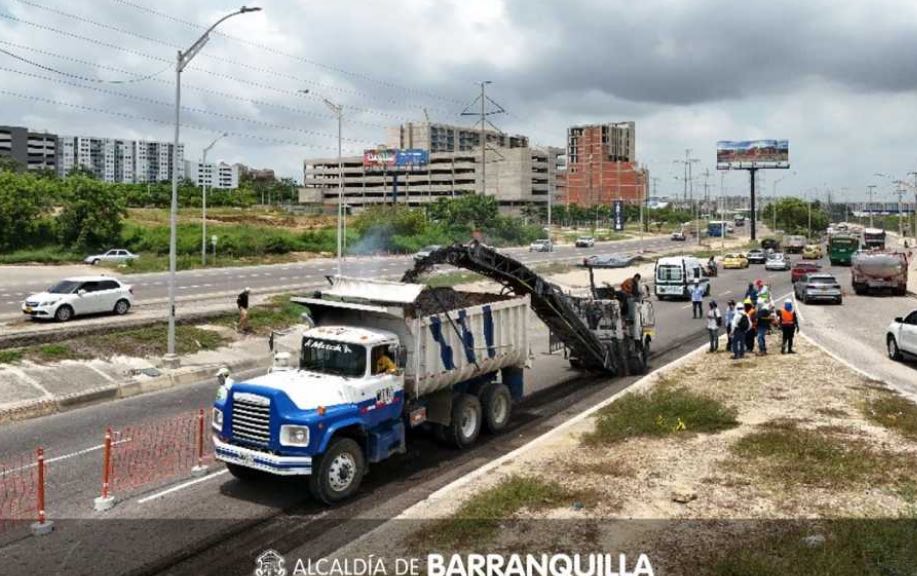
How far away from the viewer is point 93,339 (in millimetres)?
22641

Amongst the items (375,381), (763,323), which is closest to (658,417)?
(375,381)

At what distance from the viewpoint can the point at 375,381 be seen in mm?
11977

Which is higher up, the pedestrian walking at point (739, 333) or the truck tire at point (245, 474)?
the pedestrian walking at point (739, 333)

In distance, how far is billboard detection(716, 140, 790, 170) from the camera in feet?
420

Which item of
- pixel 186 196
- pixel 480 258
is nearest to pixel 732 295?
pixel 480 258

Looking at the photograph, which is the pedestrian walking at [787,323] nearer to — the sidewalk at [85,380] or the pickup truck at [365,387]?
the pickup truck at [365,387]

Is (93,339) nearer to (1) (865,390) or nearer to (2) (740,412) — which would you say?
(2) (740,412)

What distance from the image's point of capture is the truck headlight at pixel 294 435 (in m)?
10.8

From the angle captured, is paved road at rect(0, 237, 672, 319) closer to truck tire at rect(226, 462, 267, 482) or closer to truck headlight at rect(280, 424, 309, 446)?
truck tire at rect(226, 462, 267, 482)

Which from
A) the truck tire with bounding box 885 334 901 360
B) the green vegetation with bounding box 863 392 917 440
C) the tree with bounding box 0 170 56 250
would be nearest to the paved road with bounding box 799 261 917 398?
the truck tire with bounding box 885 334 901 360

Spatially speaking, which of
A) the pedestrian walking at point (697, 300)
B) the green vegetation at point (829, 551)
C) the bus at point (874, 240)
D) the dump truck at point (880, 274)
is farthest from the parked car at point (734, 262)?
the green vegetation at point (829, 551)

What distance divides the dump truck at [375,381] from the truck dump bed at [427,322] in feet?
0.06

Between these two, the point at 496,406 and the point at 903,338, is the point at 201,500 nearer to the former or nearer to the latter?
the point at 496,406

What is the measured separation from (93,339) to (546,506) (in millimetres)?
16798
